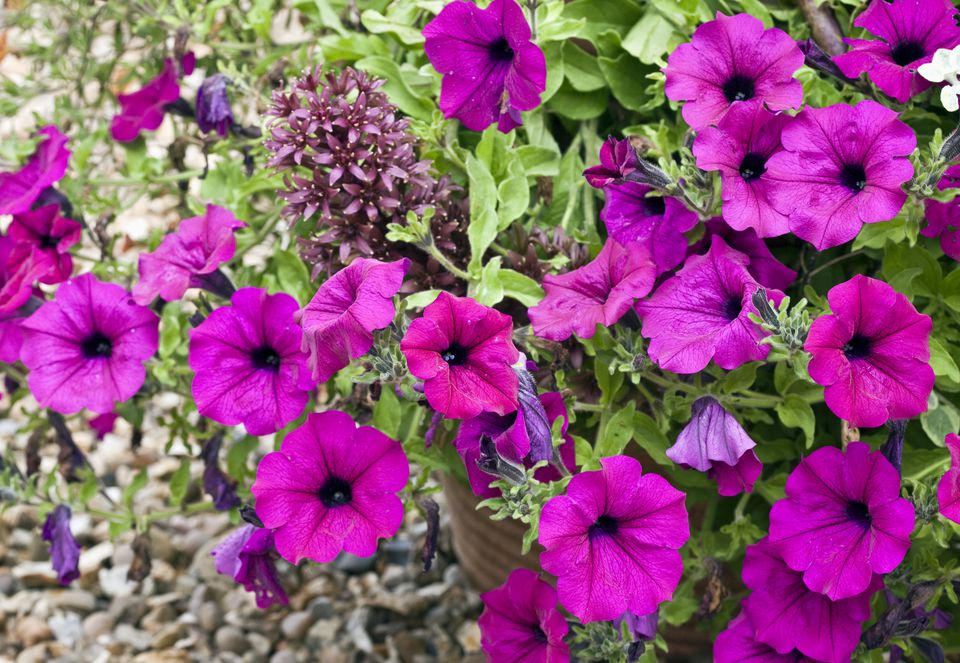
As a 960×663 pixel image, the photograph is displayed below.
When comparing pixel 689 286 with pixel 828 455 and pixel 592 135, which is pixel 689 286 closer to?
pixel 828 455

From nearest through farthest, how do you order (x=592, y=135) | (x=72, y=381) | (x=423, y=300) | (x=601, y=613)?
(x=601, y=613), (x=423, y=300), (x=72, y=381), (x=592, y=135)

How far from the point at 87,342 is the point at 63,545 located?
33cm

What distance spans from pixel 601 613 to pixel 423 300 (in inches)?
13.4

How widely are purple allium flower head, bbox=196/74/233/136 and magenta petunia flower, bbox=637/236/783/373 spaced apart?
642 mm

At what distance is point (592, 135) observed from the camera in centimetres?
137

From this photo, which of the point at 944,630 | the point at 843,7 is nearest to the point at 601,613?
the point at 944,630

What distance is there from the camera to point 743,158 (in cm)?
105

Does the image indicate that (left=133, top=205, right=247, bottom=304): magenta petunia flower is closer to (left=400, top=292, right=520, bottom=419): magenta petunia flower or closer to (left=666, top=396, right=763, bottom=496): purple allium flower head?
(left=400, top=292, right=520, bottom=419): magenta petunia flower

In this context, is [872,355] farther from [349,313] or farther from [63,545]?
[63,545]

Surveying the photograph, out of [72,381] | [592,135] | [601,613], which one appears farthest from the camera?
[592,135]

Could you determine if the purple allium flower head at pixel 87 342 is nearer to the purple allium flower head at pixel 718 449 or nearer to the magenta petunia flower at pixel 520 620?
the magenta petunia flower at pixel 520 620

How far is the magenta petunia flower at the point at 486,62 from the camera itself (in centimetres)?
110

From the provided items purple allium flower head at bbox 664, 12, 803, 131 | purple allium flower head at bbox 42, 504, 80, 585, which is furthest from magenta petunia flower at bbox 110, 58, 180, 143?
purple allium flower head at bbox 664, 12, 803, 131

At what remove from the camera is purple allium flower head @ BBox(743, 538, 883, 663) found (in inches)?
42.6
